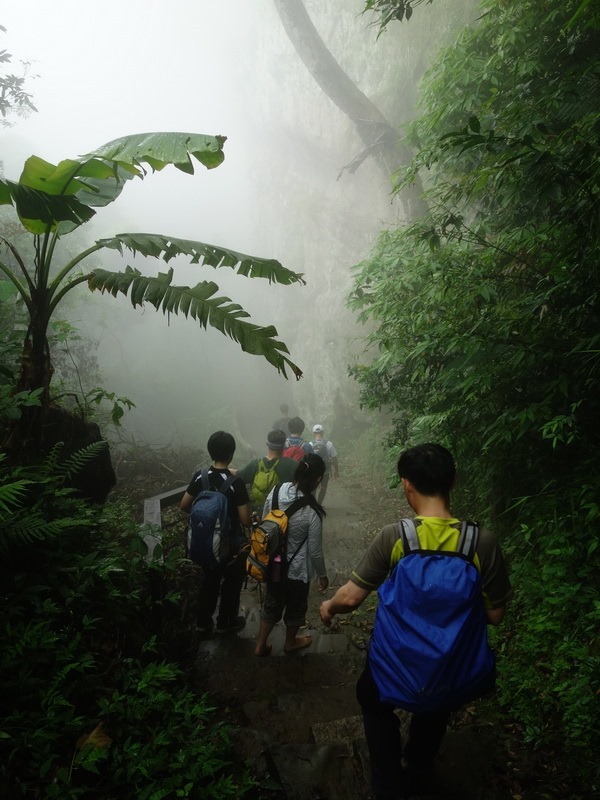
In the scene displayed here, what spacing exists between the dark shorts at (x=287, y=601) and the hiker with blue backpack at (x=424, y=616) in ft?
5.51

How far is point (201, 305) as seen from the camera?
10.7 ft

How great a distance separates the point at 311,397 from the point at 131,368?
1674cm

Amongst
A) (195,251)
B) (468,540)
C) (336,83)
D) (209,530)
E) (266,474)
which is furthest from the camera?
(336,83)

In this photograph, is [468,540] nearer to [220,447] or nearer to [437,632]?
[437,632]

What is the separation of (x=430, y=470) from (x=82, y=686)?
222 centimetres

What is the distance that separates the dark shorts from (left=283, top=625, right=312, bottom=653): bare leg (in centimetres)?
7

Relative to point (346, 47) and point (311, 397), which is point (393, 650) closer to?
point (311, 397)

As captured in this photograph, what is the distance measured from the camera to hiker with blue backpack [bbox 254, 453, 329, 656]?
12.4 feet

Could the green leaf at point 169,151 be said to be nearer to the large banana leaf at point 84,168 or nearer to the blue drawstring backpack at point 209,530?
the large banana leaf at point 84,168

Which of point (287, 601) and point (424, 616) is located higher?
point (424, 616)

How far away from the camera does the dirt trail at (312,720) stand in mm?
2393

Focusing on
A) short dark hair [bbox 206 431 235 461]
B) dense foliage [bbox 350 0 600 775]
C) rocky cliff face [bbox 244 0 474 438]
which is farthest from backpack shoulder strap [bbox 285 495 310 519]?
rocky cliff face [bbox 244 0 474 438]

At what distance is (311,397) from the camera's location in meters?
21.8

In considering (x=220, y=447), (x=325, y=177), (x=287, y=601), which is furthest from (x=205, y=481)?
(x=325, y=177)
